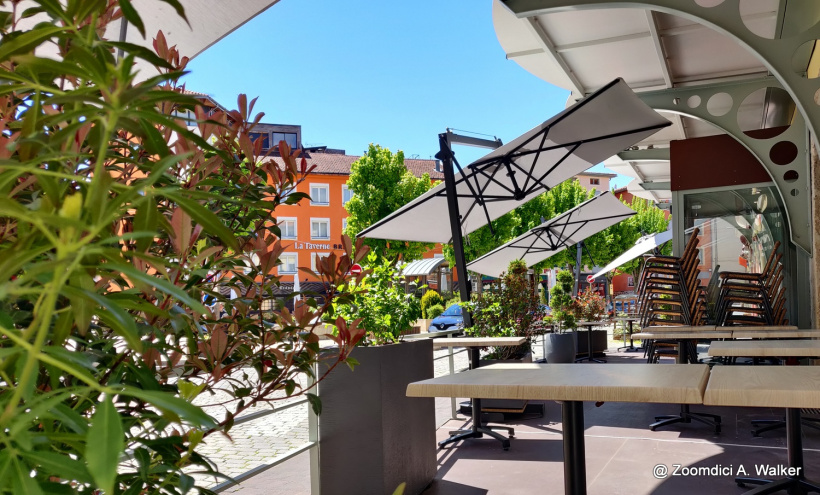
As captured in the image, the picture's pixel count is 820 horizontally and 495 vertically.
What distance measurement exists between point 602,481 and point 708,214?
581 cm

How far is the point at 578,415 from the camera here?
2246 millimetres

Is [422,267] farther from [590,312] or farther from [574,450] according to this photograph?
[574,450]

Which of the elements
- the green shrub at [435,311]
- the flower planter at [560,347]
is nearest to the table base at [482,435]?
the flower planter at [560,347]

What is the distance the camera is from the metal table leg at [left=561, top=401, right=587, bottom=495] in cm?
219

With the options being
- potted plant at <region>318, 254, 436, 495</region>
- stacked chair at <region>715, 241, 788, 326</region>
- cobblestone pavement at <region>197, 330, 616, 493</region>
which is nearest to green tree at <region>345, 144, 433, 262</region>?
stacked chair at <region>715, 241, 788, 326</region>

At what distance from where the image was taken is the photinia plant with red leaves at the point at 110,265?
35cm

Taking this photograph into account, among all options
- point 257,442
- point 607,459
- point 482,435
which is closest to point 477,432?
point 482,435

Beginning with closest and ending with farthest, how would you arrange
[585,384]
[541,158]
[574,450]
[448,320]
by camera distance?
[585,384], [574,450], [541,158], [448,320]

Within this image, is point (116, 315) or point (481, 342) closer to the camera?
point (116, 315)

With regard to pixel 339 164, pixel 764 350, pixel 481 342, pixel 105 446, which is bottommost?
pixel 481 342

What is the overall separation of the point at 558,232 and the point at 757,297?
596 centimetres

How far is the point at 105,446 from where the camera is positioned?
13.0 inches

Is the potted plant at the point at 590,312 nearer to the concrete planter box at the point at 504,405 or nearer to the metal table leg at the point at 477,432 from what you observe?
the concrete planter box at the point at 504,405

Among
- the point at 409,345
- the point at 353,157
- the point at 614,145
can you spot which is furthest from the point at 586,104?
the point at 353,157
